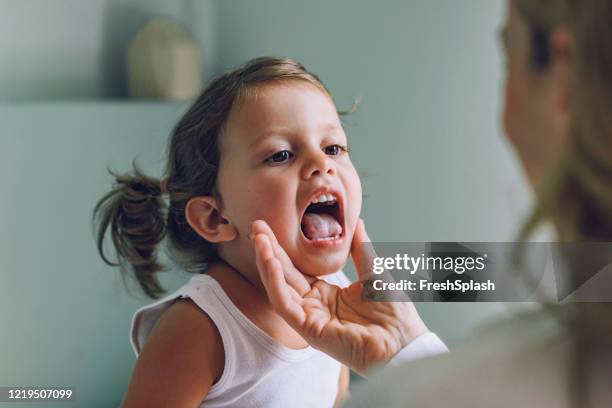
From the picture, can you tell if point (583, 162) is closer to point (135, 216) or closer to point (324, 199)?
point (324, 199)

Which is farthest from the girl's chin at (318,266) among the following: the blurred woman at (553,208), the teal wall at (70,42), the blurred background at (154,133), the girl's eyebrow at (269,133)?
the teal wall at (70,42)

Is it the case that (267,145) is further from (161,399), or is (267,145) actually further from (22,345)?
(22,345)

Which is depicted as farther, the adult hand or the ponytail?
the ponytail

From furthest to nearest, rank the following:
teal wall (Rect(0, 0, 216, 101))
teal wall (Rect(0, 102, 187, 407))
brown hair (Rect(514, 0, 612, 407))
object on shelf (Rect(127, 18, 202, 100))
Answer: object on shelf (Rect(127, 18, 202, 100))
teal wall (Rect(0, 0, 216, 101))
teal wall (Rect(0, 102, 187, 407))
brown hair (Rect(514, 0, 612, 407))

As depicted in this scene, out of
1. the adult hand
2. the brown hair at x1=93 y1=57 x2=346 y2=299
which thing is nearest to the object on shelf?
the brown hair at x1=93 y1=57 x2=346 y2=299

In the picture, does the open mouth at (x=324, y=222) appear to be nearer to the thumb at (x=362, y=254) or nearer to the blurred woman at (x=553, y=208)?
the thumb at (x=362, y=254)

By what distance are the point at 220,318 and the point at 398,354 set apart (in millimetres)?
183

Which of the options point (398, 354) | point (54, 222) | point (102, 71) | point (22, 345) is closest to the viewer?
point (398, 354)

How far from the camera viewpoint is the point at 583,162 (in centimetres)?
27

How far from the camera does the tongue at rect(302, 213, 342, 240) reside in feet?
2.18

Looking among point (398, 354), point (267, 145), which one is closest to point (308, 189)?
point (267, 145)

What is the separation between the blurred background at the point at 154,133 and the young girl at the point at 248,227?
51 centimetres

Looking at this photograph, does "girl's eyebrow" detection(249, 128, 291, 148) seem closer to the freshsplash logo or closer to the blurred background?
the freshsplash logo

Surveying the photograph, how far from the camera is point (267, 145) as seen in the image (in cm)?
66
